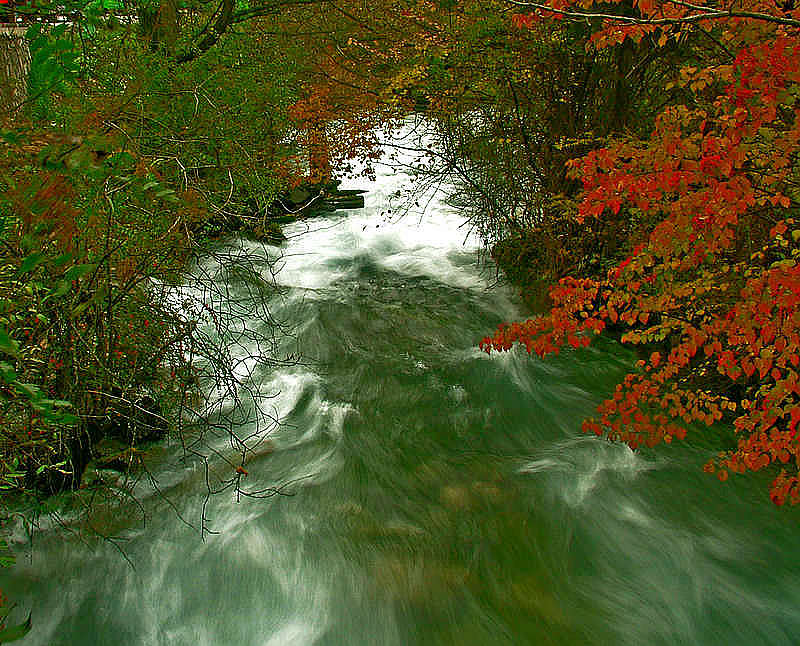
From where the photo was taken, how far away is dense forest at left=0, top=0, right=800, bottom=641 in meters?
2.91

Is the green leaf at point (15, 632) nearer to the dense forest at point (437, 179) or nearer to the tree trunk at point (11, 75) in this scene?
the dense forest at point (437, 179)

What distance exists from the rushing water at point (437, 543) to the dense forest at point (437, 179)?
1.14ft

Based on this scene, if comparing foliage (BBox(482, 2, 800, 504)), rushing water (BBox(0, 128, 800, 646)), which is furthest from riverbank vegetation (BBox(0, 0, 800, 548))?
rushing water (BBox(0, 128, 800, 646))

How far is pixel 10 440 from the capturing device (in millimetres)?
2949

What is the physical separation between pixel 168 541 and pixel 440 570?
5.25 feet

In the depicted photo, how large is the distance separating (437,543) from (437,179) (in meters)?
5.11

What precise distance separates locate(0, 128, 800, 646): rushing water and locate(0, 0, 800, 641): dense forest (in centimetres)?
35

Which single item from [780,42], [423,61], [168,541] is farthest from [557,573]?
[423,61]

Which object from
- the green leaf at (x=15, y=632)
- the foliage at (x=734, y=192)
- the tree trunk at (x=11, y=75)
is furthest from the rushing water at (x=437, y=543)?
the tree trunk at (x=11, y=75)

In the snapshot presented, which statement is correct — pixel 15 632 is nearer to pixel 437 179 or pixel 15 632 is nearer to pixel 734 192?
pixel 734 192

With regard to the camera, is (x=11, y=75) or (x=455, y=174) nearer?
(x=11, y=75)

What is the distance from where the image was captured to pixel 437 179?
319 inches

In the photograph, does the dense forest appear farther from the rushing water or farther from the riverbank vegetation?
the rushing water

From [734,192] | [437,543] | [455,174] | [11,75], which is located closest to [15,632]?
[437,543]
